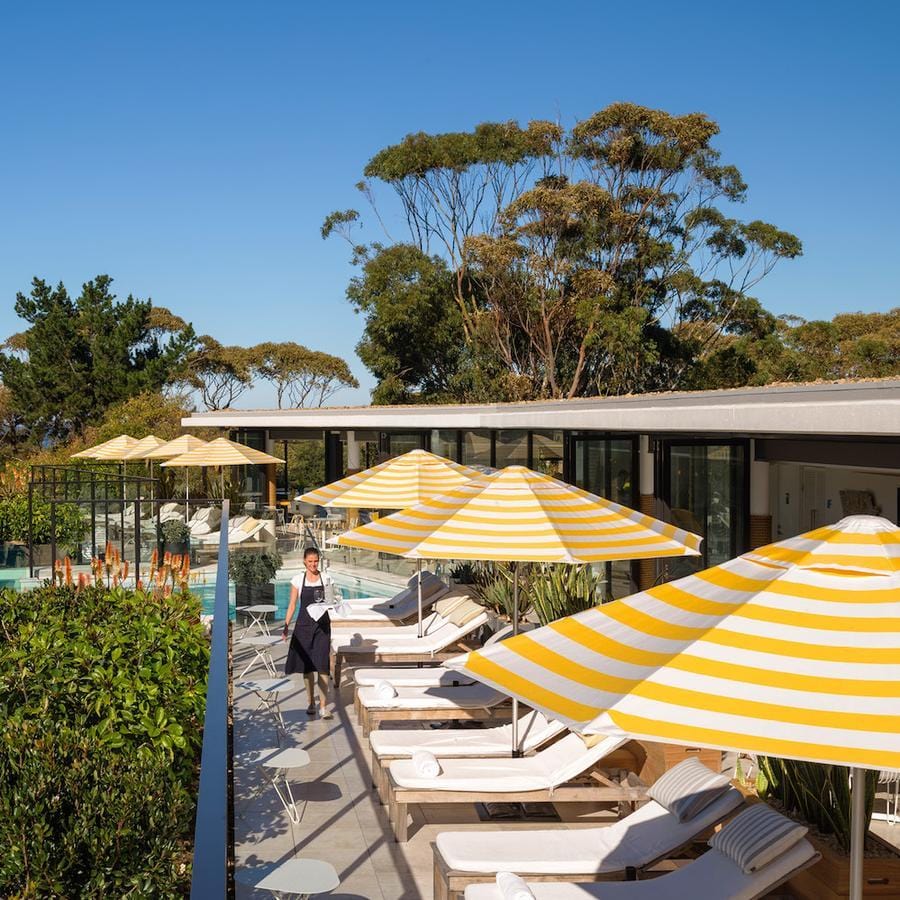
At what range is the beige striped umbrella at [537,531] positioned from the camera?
7.87 meters

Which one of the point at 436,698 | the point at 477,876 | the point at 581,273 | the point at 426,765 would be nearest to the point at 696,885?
the point at 477,876

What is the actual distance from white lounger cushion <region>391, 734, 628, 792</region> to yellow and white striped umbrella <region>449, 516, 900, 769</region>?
9.93 ft

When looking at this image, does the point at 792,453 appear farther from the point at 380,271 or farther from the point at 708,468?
the point at 380,271

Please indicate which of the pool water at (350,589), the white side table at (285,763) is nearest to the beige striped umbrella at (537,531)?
the white side table at (285,763)

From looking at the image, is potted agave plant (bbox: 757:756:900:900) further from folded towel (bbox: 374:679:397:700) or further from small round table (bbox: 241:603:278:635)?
small round table (bbox: 241:603:278:635)

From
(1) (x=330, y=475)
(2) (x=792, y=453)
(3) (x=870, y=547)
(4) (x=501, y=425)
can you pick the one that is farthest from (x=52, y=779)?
(1) (x=330, y=475)

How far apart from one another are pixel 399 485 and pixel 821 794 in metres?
7.78

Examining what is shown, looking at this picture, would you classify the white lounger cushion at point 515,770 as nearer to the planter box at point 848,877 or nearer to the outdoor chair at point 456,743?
the outdoor chair at point 456,743

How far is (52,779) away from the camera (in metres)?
5.11

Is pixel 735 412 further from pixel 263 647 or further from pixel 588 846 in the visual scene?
pixel 263 647

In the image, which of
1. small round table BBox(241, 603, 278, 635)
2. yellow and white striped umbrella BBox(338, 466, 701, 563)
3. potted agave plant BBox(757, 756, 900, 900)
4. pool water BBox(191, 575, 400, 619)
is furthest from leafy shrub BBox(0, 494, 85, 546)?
potted agave plant BBox(757, 756, 900, 900)

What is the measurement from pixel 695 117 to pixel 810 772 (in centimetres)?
3624

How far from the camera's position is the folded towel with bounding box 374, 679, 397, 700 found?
30.6ft

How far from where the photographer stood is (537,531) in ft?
26.4
